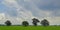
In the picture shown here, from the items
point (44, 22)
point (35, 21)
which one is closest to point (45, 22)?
point (44, 22)

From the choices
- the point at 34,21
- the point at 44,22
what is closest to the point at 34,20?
the point at 34,21

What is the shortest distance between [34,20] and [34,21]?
1609 millimetres

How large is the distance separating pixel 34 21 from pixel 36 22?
2142mm

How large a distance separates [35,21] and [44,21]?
568 centimetres

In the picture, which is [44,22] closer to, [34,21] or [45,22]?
[45,22]

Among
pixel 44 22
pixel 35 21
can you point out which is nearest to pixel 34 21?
pixel 35 21

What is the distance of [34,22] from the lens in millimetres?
103625

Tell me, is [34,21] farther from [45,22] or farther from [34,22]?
[45,22]

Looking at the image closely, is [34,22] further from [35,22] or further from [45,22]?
[45,22]

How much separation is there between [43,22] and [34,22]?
5732 millimetres

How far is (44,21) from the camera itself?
103m

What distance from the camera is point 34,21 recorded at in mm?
105125

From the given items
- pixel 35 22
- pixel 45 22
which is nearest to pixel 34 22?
pixel 35 22

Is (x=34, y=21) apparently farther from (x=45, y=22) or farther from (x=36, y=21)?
(x=45, y=22)
